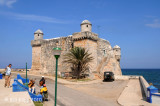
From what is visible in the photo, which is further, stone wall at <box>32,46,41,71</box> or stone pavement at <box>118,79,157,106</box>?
stone wall at <box>32,46,41,71</box>

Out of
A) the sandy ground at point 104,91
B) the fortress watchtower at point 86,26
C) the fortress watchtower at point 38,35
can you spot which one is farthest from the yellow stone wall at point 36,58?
the sandy ground at point 104,91

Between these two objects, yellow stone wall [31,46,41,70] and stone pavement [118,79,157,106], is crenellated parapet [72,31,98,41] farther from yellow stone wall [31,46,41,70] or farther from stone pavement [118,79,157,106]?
stone pavement [118,79,157,106]

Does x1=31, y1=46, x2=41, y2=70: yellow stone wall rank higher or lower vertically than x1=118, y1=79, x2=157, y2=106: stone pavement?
higher

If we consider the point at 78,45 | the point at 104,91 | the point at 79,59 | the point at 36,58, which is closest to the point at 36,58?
the point at 36,58

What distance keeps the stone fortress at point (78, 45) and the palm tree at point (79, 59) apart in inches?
41.1

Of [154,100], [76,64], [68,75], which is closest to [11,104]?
[154,100]

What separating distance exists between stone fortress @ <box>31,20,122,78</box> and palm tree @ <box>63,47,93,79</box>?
1043 millimetres

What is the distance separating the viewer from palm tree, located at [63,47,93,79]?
21.2 metres

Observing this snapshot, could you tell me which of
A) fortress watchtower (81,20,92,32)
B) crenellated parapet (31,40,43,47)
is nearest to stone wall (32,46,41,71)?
crenellated parapet (31,40,43,47)

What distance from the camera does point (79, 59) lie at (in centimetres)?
2130

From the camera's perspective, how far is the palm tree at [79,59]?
21219 millimetres

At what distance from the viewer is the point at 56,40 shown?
26828 millimetres

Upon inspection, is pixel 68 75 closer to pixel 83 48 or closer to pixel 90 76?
pixel 90 76

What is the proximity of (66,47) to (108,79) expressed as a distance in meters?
9.00
